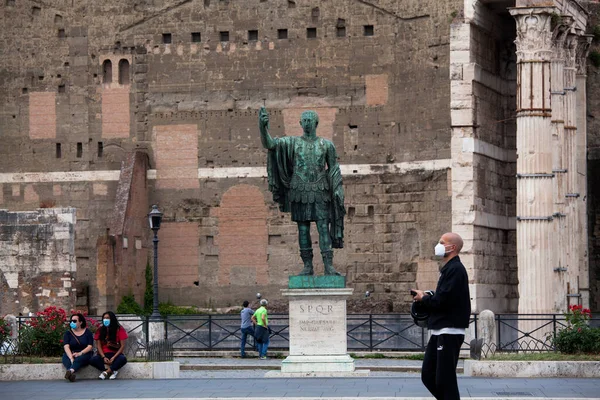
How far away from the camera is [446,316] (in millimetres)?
15383

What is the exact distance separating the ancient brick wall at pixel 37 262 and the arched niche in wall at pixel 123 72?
541cm

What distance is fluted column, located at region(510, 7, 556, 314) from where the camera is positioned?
36.4m

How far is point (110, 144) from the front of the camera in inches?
1705

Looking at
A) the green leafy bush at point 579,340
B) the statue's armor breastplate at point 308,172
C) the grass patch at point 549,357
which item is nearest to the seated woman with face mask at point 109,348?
the statue's armor breastplate at point 308,172

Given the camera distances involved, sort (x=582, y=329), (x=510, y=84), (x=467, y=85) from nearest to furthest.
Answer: (x=582, y=329) < (x=467, y=85) < (x=510, y=84)

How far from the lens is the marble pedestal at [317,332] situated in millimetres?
23344

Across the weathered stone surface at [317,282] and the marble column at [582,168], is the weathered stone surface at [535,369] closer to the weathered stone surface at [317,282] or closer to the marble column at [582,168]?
the weathered stone surface at [317,282]

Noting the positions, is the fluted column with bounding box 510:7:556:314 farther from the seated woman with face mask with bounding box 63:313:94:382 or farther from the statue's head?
the seated woman with face mask with bounding box 63:313:94:382

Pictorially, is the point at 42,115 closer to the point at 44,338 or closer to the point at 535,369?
the point at 44,338

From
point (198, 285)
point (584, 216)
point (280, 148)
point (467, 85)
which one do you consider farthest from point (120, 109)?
point (280, 148)

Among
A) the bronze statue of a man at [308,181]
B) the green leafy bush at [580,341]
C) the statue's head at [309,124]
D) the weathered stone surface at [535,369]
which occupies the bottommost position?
the weathered stone surface at [535,369]

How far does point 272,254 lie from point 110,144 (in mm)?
5507

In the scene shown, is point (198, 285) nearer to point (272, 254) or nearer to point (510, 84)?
point (272, 254)

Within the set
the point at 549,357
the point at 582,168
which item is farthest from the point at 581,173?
the point at 549,357
